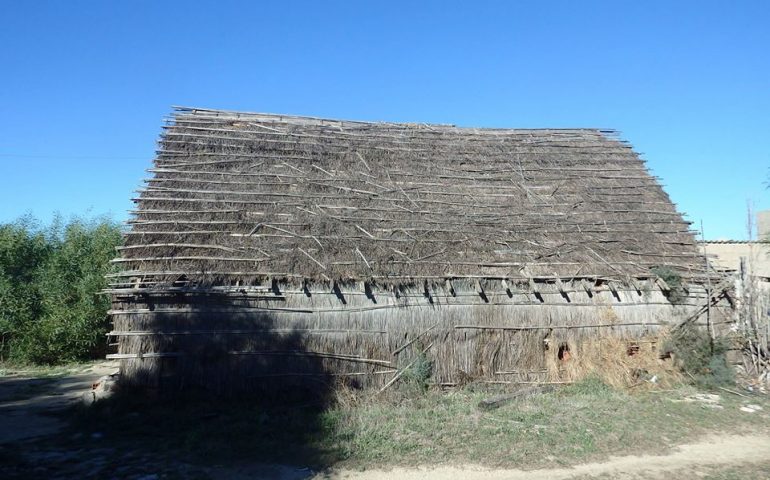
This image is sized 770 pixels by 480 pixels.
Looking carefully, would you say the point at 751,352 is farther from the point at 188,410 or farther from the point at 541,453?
the point at 188,410

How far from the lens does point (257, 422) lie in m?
Answer: 8.05

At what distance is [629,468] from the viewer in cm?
639

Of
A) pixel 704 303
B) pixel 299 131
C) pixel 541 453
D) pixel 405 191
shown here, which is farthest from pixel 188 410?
pixel 704 303

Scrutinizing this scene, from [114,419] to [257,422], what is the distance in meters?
2.35

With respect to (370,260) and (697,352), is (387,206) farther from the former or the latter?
(697,352)

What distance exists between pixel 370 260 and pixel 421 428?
3.32 m

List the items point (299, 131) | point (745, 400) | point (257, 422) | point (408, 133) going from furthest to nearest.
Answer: point (408, 133) < point (299, 131) < point (745, 400) < point (257, 422)

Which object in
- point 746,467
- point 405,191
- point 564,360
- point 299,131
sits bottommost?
point 746,467

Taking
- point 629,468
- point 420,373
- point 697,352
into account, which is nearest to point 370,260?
point 420,373

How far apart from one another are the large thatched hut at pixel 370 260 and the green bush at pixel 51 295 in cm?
624

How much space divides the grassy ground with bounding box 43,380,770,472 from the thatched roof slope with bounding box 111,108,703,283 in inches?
89.7

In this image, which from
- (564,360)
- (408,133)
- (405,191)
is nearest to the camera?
(564,360)

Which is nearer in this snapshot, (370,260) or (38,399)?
(370,260)

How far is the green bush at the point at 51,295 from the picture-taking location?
47.2 ft
